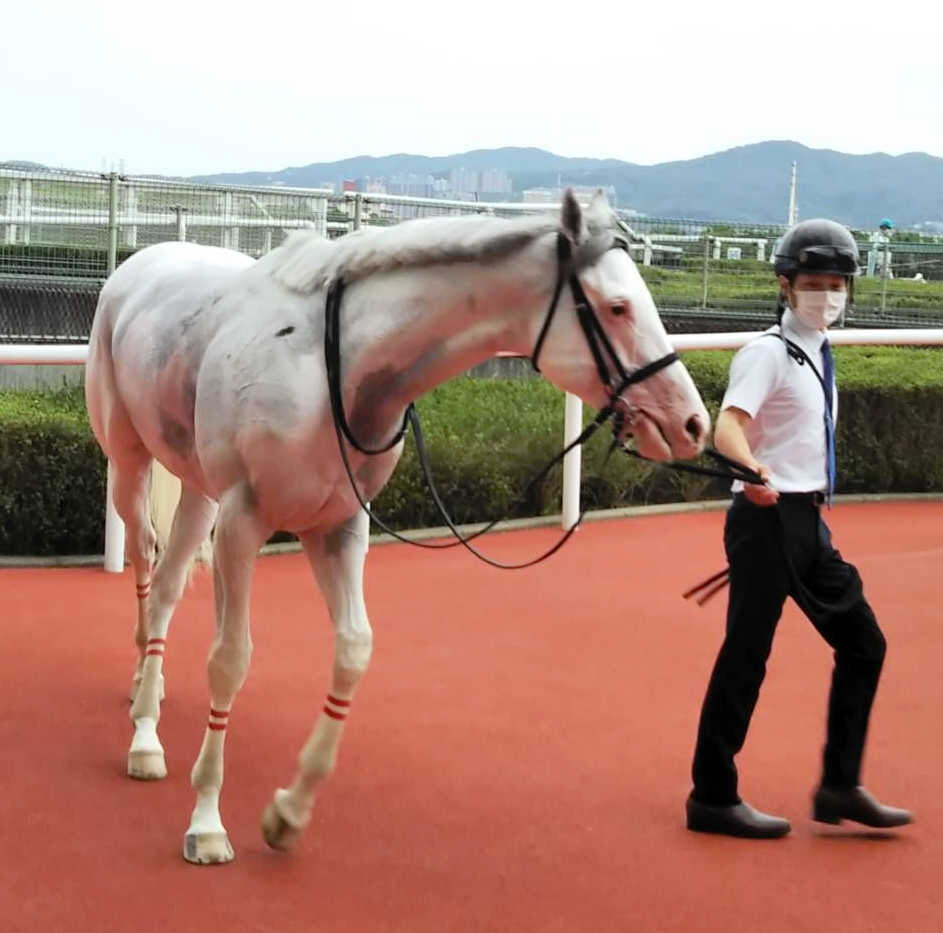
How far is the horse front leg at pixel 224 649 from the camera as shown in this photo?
13.5ft

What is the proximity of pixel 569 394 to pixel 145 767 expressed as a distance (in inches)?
126

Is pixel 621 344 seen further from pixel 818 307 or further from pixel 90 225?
pixel 90 225

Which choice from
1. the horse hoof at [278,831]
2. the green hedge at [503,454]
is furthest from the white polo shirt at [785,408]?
the green hedge at [503,454]

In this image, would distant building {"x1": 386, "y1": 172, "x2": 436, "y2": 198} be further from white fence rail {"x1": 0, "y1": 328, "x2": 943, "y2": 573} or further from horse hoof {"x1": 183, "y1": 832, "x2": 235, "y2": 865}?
horse hoof {"x1": 183, "y1": 832, "x2": 235, "y2": 865}

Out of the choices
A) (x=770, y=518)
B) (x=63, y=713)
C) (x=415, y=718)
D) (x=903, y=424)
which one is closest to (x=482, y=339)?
(x=770, y=518)

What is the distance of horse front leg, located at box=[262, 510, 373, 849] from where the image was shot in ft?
13.6

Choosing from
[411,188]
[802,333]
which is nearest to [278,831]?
[802,333]

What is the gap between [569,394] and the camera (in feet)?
24.2

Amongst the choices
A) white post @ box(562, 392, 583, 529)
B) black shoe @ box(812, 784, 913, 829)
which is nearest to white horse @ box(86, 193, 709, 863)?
black shoe @ box(812, 784, 913, 829)

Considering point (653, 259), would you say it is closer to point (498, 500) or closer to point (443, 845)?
point (498, 500)

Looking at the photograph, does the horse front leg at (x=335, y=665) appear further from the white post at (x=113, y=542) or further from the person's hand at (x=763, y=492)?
the white post at (x=113, y=542)

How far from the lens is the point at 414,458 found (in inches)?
332

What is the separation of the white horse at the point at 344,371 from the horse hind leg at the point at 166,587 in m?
0.69

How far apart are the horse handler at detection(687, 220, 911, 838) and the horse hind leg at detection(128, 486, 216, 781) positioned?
1686mm
